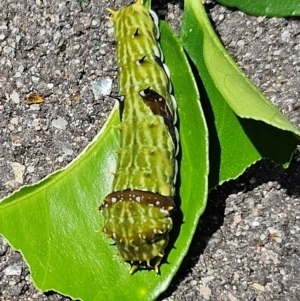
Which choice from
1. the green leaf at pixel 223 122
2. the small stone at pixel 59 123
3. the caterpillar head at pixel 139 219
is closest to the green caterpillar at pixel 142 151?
the caterpillar head at pixel 139 219

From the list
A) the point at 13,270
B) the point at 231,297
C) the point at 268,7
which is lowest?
the point at 231,297

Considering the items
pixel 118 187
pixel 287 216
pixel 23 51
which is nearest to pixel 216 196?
pixel 287 216

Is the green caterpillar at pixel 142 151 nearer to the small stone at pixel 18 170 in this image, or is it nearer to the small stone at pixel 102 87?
the small stone at pixel 102 87

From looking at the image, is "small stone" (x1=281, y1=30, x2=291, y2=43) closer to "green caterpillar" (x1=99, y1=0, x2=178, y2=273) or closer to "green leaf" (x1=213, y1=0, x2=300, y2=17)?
"green leaf" (x1=213, y1=0, x2=300, y2=17)

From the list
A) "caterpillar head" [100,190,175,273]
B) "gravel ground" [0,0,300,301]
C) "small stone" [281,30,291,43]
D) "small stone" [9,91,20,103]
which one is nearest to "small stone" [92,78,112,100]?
"gravel ground" [0,0,300,301]

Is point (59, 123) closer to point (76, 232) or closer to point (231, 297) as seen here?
point (76, 232)

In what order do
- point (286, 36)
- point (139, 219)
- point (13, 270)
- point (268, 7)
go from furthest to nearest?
point (13, 270), point (286, 36), point (268, 7), point (139, 219)

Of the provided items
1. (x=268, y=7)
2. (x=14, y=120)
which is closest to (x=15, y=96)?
(x=14, y=120)
